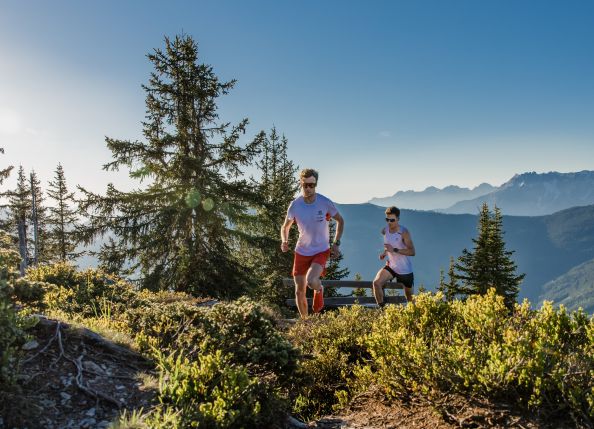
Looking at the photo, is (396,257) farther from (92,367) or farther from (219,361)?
(92,367)

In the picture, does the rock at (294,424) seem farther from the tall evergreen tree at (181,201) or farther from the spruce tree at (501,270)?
the spruce tree at (501,270)

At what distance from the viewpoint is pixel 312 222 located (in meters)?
7.75

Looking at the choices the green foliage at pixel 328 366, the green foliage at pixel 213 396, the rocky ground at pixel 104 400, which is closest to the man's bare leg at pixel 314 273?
the green foliage at pixel 328 366

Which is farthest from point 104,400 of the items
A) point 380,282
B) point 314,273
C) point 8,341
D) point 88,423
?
point 380,282

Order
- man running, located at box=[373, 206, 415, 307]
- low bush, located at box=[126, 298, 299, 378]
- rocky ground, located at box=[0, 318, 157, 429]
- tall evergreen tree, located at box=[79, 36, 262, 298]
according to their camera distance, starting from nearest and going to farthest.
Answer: rocky ground, located at box=[0, 318, 157, 429] < low bush, located at box=[126, 298, 299, 378] < man running, located at box=[373, 206, 415, 307] < tall evergreen tree, located at box=[79, 36, 262, 298]

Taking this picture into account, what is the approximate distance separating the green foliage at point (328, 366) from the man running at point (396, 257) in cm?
368

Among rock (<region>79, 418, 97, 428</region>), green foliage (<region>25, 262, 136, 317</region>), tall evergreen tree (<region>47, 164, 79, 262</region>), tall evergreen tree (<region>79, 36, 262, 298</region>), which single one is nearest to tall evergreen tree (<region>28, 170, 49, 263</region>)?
tall evergreen tree (<region>47, 164, 79, 262</region>)

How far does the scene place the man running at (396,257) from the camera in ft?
31.1

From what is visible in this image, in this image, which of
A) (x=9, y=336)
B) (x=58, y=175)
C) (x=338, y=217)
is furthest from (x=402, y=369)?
(x=58, y=175)

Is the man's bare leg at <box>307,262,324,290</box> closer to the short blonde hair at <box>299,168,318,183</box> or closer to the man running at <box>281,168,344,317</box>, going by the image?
the man running at <box>281,168,344,317</box>

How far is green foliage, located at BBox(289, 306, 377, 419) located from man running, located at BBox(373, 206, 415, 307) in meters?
3.68

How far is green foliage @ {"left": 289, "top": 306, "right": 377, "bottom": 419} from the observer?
457cm

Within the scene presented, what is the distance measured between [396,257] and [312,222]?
3006 mm

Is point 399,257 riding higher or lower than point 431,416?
higher
